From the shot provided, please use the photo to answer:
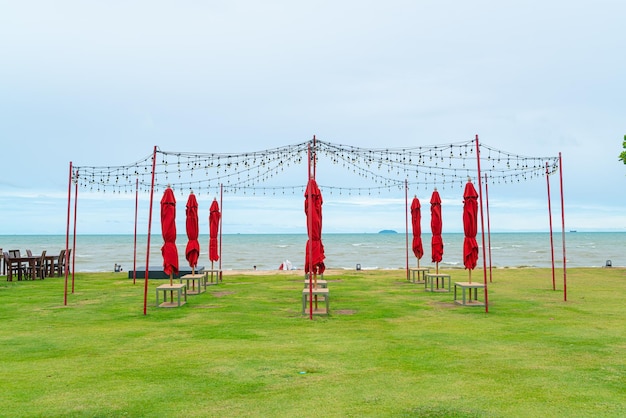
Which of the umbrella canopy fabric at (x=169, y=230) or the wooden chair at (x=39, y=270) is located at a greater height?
the umbrella canopy fabric at (x=169, y=230)

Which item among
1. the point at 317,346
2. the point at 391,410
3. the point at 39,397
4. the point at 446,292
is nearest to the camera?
the point at 391,410

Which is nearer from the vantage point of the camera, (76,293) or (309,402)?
(309,402)

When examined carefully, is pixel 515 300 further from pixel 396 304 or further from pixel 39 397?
pixel 39 397

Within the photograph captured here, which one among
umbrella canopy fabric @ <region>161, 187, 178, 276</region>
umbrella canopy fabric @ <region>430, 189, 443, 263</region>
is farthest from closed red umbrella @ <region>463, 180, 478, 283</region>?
umbrella canopy fabric @ <region>161, 187, 178, 276</region>

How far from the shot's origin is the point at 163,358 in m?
8.03

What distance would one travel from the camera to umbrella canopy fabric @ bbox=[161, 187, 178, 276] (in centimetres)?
1402

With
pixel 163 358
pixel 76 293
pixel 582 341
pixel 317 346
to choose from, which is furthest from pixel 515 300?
pixel 76 293

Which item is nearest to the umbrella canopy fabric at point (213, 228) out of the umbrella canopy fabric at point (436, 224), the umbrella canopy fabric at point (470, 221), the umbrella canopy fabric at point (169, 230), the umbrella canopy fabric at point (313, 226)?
the umbrella canopy fabric at point (169, 230)

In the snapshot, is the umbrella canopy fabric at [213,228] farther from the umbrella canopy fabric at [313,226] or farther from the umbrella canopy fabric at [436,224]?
the umbrella canopy fabric at [436,224]

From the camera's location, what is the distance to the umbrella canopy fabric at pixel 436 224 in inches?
733

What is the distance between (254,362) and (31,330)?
18.8 ft

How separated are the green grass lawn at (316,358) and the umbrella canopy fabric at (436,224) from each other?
3.86 metres

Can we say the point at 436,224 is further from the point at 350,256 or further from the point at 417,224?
the point at 350,256

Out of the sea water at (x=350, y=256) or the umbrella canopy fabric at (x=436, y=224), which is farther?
the sea water at (x=350, y=256)
